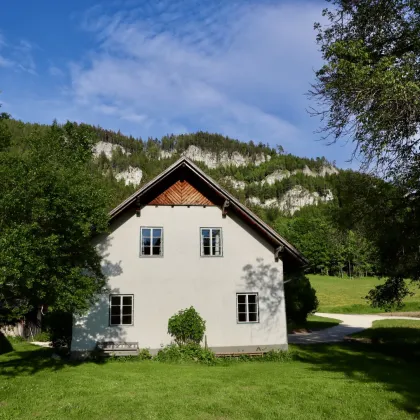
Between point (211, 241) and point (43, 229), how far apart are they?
876 centimetres

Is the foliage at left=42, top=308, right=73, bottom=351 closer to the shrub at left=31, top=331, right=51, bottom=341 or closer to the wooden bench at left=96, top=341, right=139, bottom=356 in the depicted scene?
the wooden bench at left=96, top=341, right=139, bottom=356

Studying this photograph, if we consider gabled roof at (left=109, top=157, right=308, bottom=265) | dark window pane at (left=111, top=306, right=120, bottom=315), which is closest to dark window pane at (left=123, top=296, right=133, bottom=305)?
dark window pane at (left=111, top=306, right=120, bottom=315)

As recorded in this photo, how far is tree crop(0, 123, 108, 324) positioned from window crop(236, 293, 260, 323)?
7408mm

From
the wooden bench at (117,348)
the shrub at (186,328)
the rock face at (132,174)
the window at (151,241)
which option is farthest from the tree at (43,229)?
the rock face at (132,174)

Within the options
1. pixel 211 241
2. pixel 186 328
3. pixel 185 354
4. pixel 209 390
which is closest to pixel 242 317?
pixel 186 328

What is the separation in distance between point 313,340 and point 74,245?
709 inches

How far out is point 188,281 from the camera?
2005cm

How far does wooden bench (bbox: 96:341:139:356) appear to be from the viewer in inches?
731

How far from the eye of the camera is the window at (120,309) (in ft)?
63.2

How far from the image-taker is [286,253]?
21.1 metres

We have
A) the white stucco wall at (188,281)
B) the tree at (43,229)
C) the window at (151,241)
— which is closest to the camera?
the tree at (43,229)

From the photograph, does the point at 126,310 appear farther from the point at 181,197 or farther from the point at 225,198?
the point at 225,198

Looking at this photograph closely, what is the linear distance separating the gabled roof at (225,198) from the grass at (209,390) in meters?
5.81

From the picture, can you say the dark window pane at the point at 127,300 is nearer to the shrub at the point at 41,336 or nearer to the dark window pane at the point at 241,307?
the dark window pane at the point at 241,307
